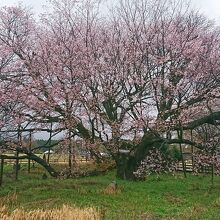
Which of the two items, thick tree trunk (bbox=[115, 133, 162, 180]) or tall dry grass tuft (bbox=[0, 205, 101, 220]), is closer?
tall dry grass tuft (bbox=[0, 205, 101, 220])

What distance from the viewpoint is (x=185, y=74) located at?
734 inches

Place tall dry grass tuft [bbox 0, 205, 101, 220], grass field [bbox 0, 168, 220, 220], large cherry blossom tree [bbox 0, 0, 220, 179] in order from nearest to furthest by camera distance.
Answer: tall dry grass tuft [bbox 0, 205, 101, 220]
grass field [bbox 0, 168, 220, 220]
large cherry blossom tree [bbox 0, 0, 220, 179]

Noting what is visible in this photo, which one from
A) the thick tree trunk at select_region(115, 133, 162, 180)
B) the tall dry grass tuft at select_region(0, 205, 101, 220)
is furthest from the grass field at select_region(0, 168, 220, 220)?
the thick tree trunk at select_region(115, 133, 162, 180)

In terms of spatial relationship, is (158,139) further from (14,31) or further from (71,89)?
(14,31)

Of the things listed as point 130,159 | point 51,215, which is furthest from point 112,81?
point 51,215

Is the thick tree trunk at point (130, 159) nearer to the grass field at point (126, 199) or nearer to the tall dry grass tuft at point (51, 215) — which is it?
the grass field at point (126, 199)

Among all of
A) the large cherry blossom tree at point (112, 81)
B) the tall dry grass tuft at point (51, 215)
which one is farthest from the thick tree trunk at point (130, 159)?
the tall dry grass tuft at point (51, 215)

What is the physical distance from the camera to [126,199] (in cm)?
1336

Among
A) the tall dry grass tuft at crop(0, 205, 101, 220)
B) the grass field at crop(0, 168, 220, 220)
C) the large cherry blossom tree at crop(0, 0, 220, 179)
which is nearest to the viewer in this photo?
the tall dry grass tuft at crop(0, 205, 101, 220)

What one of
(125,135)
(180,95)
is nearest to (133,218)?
(125,135)

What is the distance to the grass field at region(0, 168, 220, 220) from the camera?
424 inches

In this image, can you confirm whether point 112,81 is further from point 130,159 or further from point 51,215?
point 51,215

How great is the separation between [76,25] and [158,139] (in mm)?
6504

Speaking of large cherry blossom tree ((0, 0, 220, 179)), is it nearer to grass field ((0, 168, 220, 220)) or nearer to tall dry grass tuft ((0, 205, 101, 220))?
grass field ((0, 168, 220, 220))
